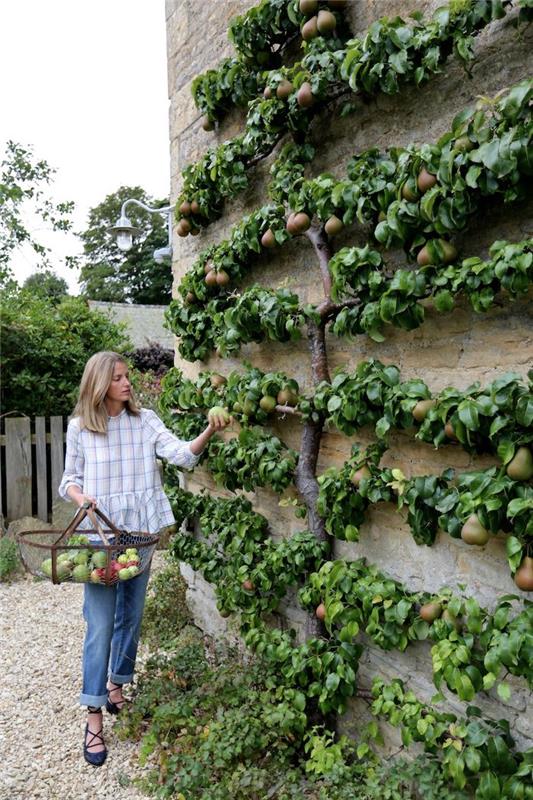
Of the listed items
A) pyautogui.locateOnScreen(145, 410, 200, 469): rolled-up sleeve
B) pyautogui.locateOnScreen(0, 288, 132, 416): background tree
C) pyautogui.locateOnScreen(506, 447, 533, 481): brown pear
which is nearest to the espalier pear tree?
pyautogui.locateOnScreen(506, 447, 533, 481): brown pear

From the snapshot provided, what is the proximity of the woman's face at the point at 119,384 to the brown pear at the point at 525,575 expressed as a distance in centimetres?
201

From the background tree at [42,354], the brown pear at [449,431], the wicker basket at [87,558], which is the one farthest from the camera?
the background tree at [42,354]

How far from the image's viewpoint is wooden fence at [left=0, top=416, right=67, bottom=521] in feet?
21.5

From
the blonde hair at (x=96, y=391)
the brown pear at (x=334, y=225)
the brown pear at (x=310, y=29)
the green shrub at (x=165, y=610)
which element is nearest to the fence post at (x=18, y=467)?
the green shrub at (x=165, y=610)

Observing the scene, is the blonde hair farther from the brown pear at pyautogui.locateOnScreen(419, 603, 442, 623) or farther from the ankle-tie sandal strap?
the brown pear at pyautogui.locateOnScreen(419, 603, 442, 623)

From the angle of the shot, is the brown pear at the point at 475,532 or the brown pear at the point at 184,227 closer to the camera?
the brown pear at the point at 475,532

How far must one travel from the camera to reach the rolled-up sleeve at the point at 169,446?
3.25m

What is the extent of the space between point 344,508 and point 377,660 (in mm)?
719

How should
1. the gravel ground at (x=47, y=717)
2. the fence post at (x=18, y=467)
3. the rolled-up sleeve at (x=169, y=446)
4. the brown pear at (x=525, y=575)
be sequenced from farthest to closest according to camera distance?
the fence post at (x=18, y=467)
the rolled-up sleeve at (x=169, y=446)
the gravel ground at (x=47, y=717)
the brown pear at (x=525, y=575)

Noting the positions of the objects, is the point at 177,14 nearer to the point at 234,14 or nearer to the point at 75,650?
the point at 234,14

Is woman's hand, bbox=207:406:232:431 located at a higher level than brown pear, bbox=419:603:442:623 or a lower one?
higher

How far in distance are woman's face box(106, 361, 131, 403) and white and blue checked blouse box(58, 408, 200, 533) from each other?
0.14 metres

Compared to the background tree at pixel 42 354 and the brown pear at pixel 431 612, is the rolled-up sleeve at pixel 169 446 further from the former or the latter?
the background tree at pixel 42 354

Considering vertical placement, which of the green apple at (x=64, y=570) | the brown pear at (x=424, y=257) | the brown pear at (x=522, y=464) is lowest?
the green apple at (x=64, y=570)
